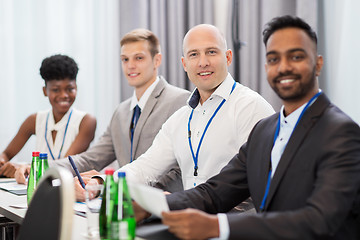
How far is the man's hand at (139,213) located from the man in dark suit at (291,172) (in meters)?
0.16

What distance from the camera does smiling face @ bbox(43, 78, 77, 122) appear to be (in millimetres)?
3566

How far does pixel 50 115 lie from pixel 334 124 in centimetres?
261

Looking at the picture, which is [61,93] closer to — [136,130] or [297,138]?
[136,130]

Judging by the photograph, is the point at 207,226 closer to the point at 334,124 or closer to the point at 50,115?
the point at 334,124

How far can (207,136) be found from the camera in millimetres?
2420

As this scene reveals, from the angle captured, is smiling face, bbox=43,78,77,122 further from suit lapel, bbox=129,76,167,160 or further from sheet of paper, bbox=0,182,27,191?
sheet of paper, bbox=0,182,27,191

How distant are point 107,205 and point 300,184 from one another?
635mm

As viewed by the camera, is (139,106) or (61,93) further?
(61,93)

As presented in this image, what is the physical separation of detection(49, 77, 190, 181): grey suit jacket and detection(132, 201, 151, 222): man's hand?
1.40 meters

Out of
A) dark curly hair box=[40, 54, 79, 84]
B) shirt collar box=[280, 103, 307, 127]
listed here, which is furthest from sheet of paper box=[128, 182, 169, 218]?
dark curly hair box=[40, 54, 79, 84]

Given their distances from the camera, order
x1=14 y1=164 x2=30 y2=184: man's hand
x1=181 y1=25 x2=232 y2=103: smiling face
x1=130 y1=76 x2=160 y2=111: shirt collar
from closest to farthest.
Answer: x1=181 y1=25 x2=232 y2=103: smiling face, x1=14 y1=164 x2=30 y2=184: man's hand, x1=130 y1=76 x2=160 y2=111: shirt collar

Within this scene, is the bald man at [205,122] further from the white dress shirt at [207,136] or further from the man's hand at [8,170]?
the man's hand at [8,170]

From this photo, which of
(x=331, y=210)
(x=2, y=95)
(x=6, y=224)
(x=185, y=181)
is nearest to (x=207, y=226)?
(x=331, y=210)

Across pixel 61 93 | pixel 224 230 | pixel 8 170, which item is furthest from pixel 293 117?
pixel 61 93
